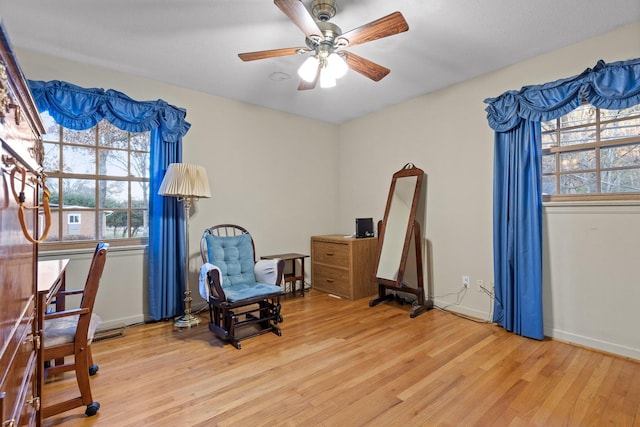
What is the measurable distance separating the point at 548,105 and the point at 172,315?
398 centimetres

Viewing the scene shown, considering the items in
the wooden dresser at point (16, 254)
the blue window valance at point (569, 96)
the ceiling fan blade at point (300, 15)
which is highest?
the ceiling fan blade at point (300, 15)

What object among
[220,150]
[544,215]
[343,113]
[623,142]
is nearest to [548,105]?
[623,142]

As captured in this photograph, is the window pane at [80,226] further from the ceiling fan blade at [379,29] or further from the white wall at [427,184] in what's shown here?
the ceiling fan blade at [379,29]

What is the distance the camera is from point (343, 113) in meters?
4.41

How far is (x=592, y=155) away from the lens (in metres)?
2.62

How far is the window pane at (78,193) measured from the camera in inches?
112

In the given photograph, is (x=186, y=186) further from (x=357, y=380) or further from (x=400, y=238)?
(x=400, y=238)

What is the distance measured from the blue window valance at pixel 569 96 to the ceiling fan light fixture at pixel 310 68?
5.96 feet

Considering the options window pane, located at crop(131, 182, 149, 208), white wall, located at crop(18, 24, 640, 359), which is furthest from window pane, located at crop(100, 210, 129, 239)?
white wall, located at crop(18, 24, 640, 359)

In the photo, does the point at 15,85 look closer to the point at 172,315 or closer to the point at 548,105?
the point at 172,315

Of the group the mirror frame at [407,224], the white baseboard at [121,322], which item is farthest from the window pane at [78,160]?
the mirror frame at [407,224]

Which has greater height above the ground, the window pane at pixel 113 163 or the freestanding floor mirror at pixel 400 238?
the window pane at pixel 113 163

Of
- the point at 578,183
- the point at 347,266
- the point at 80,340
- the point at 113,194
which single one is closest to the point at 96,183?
the point at 113,194

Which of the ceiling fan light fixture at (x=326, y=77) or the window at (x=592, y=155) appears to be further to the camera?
the window at (x=592, y=155)
